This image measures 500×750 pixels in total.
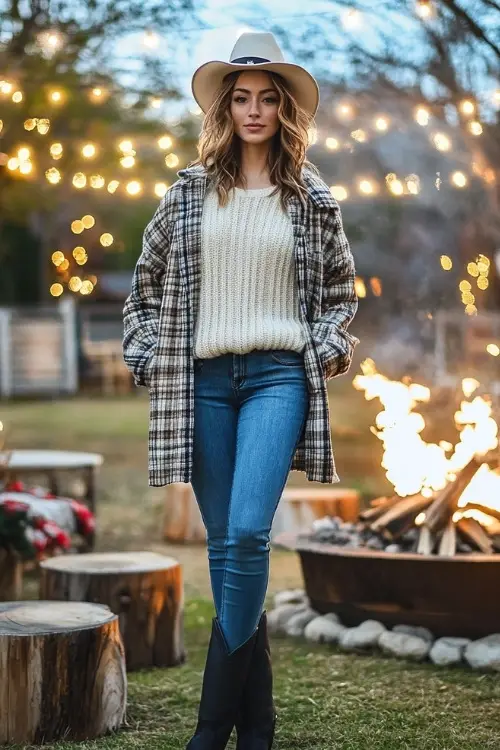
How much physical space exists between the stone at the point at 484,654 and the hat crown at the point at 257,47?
2.68 m

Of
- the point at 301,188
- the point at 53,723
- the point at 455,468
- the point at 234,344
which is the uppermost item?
the point at 301,188

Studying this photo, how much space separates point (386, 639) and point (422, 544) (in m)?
0.44

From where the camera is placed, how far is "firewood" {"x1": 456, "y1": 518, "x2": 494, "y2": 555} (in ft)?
19.1

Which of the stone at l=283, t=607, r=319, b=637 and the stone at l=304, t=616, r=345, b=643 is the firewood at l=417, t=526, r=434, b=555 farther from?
the stone at l=283, t=607, r=319, b=637

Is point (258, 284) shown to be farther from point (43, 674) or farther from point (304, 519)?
point (304, 519)

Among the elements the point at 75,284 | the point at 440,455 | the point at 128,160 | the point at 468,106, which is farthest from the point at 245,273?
the point at 468,106

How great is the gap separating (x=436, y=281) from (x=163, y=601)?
11.8m

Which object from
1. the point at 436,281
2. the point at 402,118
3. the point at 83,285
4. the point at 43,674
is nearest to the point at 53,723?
the point at 43,674

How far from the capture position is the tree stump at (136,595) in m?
5.45

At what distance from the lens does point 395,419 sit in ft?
21.9

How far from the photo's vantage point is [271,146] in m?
3.96

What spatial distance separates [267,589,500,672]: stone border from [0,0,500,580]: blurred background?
83.0 inches

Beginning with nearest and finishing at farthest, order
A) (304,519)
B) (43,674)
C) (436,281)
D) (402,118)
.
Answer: (43,674) < (304,519) < (402,118) < (436,281)

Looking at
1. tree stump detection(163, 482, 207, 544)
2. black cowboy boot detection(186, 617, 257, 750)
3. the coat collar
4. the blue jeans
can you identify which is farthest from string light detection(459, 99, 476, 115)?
black cowboy boot detection(186, 617, 257, 750)
